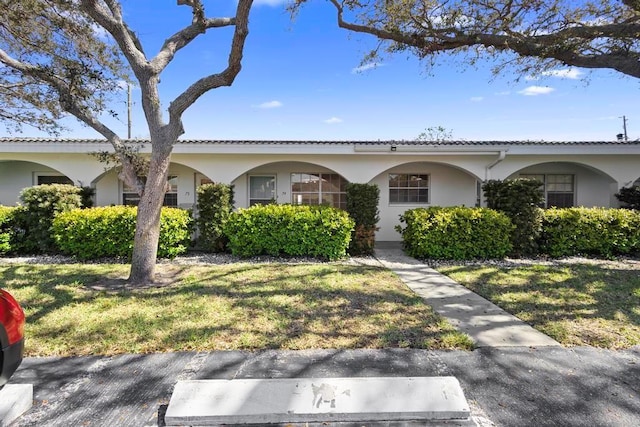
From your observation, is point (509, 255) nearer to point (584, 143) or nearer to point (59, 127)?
point (584, 143)

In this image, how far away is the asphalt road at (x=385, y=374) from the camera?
7.97ft

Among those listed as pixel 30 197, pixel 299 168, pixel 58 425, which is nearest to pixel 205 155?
pixel 299 168

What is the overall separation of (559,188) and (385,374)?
443 inches

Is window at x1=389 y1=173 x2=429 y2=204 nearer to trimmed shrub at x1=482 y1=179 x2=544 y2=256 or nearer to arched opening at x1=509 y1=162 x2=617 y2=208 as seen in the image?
arched opening at x1=509 y1=162 x2=617 y2=208

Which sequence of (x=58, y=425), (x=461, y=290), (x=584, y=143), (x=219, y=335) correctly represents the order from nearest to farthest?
(x=58, y=425)
(x=219, y=335)
(x=461, y=290)
(x=584, y=143)

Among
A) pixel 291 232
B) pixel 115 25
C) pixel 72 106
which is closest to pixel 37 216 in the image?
pixel 72 106

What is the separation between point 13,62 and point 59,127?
2819 mm

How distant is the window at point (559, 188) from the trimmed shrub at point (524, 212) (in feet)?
11.3

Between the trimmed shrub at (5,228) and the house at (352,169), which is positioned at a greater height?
the house at (352,169)

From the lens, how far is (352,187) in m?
8.60

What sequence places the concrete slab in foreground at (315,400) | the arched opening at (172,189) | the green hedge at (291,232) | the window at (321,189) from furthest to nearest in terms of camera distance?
the window at (321,189), the arched opening at (172,189), the green hedge at (291,232), the concrete slab in foreground at (315,400)

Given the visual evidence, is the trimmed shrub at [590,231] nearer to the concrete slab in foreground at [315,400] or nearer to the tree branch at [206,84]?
the concrete slab in foreground at [315,400]

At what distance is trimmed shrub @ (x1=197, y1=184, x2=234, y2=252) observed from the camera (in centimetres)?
837

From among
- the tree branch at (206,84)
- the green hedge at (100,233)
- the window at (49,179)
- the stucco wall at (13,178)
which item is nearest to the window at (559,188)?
the tree branch at (206,84)
